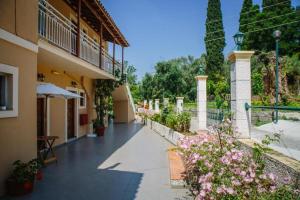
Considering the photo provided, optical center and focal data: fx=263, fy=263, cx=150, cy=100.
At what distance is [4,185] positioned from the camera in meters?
5.03

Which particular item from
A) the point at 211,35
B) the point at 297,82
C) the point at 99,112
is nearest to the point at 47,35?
the point at 99,112

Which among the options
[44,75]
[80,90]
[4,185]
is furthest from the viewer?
[80,90]

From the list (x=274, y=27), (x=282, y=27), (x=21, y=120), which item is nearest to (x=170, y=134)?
(x=21, y=120)

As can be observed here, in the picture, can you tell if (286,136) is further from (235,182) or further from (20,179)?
(20,179)

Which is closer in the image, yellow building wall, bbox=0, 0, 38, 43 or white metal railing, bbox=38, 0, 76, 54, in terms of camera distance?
yellow building wall, bbox=0, 0, 38, 43

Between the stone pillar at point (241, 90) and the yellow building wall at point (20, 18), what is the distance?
4.28 m

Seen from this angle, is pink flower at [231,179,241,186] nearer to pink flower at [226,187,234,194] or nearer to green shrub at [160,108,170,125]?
pink flower at [226,187,234,194]

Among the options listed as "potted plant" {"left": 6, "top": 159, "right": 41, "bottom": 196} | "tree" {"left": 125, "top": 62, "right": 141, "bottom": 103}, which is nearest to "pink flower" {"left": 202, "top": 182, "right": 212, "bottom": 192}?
"potted plant" {"left": 6, "top": 159, "right": 41, "bottom": 196}

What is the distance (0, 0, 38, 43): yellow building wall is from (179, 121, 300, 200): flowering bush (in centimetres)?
429

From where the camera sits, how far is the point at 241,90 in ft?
15.0

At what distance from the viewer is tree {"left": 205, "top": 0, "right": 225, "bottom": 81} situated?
38125mm

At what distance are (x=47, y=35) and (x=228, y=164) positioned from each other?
6.66 meters

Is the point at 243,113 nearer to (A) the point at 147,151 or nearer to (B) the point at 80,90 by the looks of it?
(A) the point at 147,151

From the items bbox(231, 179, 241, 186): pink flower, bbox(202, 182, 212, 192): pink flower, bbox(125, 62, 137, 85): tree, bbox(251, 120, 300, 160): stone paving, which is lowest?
bbox(202, 182, 212, 192): pink flower
